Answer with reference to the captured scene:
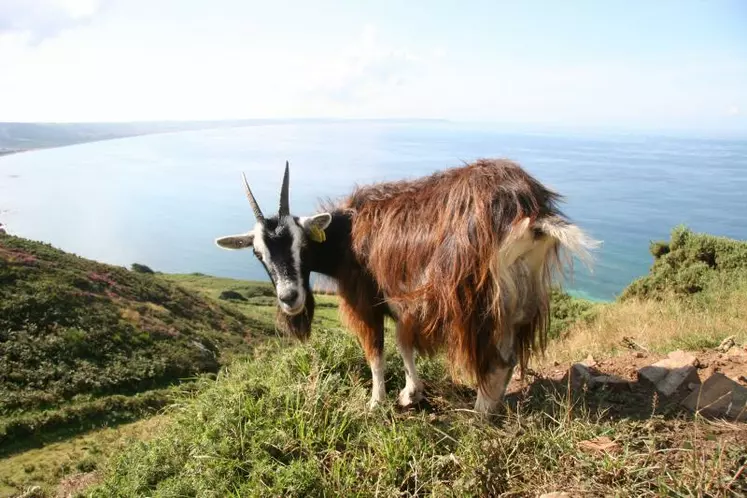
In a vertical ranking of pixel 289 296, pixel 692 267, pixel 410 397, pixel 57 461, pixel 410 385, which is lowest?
pixel 57 461

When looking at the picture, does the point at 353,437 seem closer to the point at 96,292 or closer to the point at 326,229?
the point at 326,229

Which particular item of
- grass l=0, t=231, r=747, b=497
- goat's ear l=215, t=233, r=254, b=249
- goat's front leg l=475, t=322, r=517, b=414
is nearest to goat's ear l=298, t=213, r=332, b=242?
goat's ear l=215, t=233, r=254, b=249

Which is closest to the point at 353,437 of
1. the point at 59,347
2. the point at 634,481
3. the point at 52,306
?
the point at 634,481

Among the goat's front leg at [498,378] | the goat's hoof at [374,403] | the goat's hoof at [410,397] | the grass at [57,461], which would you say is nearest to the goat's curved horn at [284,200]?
the goat's hoof at [374,403]

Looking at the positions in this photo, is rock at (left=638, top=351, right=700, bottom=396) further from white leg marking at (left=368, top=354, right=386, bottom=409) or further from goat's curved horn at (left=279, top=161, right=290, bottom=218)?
goat's curved horn at (left=279, top=161, right=290, bottom=218)

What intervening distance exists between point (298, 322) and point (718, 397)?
3.77 metres

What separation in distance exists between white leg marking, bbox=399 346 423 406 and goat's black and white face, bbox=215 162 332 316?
3.69ft

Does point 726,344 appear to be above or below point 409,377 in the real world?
above

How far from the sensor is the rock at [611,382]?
430 cm

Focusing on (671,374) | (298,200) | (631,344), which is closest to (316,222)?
(671,374)

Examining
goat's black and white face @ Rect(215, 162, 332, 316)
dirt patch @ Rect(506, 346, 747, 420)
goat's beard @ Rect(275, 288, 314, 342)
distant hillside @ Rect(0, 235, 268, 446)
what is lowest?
distant hillside @ Rect(0, 235, 268, 446)

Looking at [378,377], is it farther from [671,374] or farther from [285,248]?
[671,374]

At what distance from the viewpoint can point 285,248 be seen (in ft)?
14.2

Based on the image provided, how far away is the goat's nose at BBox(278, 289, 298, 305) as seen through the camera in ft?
13.7
